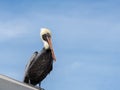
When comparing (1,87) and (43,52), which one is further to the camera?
(43,52)

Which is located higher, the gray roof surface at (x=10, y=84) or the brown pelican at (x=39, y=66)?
the brown pelican at (x=39, y=66)

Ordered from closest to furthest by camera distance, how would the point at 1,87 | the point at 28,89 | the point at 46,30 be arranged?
the point at 1,87, the point at 28,89, the point at 46,30

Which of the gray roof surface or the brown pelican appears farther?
the brown pelican

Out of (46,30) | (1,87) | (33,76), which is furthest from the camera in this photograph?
(46,30)

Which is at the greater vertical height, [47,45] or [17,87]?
[47,45]

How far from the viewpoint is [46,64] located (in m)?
15.1

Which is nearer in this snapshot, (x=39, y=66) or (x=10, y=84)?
(x=10, y=84)

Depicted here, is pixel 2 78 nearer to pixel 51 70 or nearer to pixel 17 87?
pixel 17 87

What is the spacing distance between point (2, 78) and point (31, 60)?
12.9ft

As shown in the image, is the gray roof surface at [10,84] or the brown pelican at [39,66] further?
the brown pelican at [39,66]

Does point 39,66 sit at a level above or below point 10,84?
above

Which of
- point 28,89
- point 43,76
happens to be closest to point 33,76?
point 43,76

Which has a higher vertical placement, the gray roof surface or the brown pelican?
the brown pelican

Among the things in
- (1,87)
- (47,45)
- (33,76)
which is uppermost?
(47,45)
